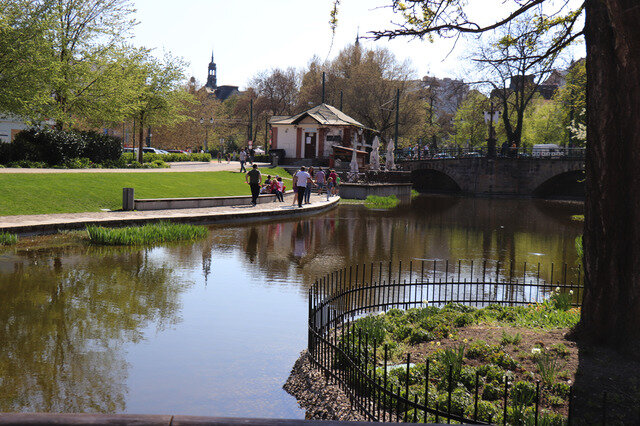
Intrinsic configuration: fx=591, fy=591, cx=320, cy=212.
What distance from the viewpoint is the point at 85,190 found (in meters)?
22.7

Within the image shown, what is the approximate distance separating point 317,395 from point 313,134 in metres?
52.7

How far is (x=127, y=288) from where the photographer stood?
10.2 meters

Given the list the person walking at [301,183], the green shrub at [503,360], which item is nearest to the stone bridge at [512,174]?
the person walking at [301,183]

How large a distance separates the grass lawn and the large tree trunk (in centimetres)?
1682

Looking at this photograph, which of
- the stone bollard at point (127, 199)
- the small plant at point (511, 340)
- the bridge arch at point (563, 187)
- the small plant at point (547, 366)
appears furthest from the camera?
the bridge arch at point (563, 187)

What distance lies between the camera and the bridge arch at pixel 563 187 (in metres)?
55.4

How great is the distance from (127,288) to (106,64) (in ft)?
105

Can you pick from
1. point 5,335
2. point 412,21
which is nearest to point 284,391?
point 5,335

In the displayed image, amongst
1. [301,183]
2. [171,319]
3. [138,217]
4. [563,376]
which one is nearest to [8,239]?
[138,217]

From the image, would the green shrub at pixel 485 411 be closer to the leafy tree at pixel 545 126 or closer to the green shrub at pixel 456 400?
the green shrub at pixel 456 400

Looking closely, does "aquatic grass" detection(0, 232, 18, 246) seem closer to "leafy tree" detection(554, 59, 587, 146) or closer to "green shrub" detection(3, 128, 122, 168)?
"leafy tree" detection(554, 59, 587, 146)

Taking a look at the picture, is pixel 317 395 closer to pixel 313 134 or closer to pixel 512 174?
pixel 313 134

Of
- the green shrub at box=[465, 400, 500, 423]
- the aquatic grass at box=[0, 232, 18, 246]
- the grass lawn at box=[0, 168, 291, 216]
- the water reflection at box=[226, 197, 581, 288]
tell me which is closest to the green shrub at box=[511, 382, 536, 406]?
the green shrub at box=[465, 400, 500, 423]

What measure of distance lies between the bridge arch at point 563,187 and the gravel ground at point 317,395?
171 ft
